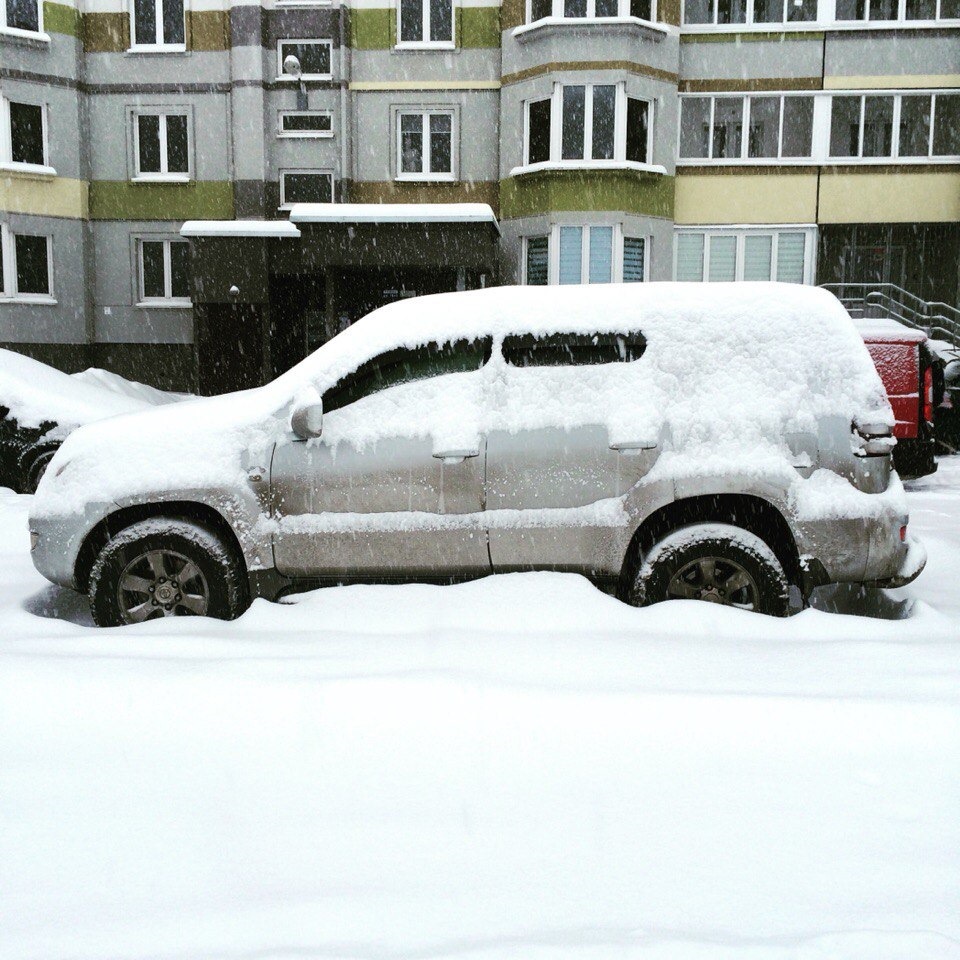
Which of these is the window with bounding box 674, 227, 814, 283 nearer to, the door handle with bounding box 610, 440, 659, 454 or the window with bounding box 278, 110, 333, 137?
the window with bounding box 278, 110, 333, 137

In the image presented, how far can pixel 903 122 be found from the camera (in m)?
20.5

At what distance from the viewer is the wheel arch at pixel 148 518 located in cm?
472

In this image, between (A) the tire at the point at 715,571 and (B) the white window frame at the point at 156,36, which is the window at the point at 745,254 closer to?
(B) the white window frame at the point at 156,36

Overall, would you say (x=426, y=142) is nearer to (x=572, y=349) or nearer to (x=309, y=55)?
(x=309, y=55)

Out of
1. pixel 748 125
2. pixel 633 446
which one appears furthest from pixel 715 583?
pixel 748 125

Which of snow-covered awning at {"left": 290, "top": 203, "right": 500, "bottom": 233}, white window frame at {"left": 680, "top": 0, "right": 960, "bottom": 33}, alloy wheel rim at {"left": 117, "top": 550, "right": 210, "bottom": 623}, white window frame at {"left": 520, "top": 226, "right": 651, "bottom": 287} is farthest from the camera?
white window frame at {"left": 680, "top": 0, "right": 960, "bottom": 33}

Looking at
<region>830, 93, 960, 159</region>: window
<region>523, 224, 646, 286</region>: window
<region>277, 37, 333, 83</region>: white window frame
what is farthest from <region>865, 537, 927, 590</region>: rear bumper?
<region>277, 37, 333, 83</region>: white window frame

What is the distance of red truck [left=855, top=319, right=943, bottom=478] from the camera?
9.70 metres

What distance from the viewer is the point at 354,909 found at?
2.35m

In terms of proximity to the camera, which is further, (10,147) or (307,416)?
(10,147)

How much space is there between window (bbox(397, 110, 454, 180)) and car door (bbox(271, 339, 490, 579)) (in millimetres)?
17492

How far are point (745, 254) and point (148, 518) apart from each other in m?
18.9

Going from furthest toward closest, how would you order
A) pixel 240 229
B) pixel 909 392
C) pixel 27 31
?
pixel 27 31, pixel 240 229, pixel 909 392

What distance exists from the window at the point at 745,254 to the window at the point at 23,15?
51.8 feet
